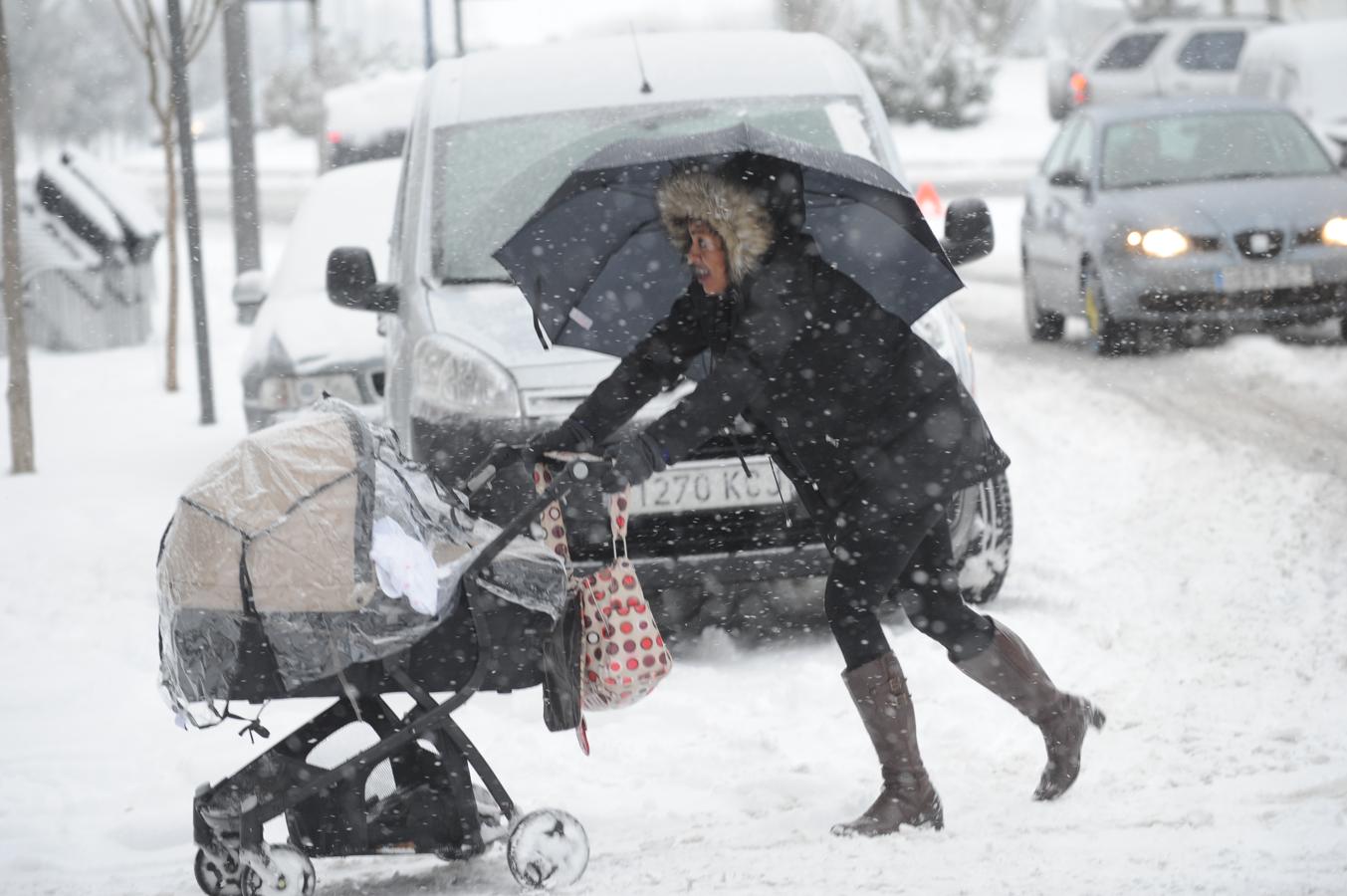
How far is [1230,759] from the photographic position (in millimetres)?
4922

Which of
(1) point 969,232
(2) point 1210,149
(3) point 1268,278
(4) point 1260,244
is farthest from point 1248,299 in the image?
(1) point 969,232

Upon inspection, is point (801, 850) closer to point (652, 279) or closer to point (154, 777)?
point (652, 279)

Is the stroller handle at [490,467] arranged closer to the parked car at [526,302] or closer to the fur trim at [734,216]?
the fur trim at [734,216]

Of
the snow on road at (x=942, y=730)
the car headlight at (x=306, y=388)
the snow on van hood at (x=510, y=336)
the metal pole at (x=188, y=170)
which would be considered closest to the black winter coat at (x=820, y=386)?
the snow on road at (x=942, y=730)

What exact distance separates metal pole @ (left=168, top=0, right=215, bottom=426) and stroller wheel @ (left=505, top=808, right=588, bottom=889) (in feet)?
23.3

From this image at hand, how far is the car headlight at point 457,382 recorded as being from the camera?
5.95 meters

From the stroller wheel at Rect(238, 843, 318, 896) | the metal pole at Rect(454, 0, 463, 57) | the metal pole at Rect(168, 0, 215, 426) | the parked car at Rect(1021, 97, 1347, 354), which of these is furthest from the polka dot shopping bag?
the metal pole at Rect(454, 0, 463, 57)

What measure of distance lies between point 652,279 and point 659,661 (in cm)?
123

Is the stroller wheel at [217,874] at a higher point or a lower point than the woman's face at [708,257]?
lower

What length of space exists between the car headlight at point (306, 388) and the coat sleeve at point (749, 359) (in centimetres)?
482

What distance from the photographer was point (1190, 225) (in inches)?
458

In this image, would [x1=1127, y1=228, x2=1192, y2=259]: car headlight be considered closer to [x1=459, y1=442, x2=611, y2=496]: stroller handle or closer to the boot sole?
the boot sole

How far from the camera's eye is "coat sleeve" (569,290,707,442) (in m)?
4.47

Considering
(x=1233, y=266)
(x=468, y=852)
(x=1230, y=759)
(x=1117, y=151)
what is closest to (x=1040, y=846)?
(x=1230, y=759)
